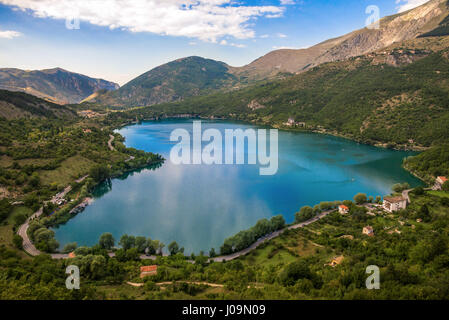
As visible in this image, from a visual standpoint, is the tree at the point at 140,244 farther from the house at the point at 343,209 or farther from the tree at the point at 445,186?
the tree at the point at 445,186

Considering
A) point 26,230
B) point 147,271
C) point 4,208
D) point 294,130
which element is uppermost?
point 294,130

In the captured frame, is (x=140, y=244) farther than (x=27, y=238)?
No

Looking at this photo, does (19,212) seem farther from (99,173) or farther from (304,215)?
(304,215)

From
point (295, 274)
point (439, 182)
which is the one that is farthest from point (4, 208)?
point (439, 182)

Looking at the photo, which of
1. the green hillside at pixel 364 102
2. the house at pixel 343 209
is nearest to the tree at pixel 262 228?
the house at pixel 343 209

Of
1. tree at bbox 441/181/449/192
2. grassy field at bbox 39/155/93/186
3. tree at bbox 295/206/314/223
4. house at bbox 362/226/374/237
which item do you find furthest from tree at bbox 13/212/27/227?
tree at bbox 441/181/449/192

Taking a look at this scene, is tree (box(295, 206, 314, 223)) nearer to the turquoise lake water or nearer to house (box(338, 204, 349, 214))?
the turquoise lake water
